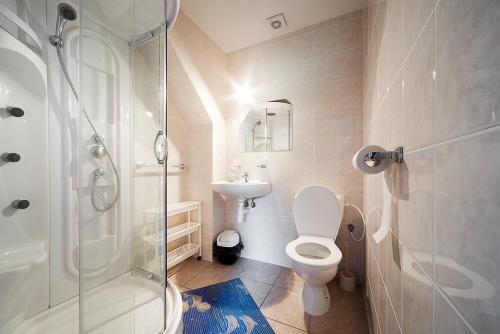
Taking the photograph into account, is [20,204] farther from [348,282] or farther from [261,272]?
[348,282]

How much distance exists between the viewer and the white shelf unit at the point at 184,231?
1.78 meters

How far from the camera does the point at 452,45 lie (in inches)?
13.9

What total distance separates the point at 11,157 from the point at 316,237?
2013mm

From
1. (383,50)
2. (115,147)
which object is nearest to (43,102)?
(115,147)

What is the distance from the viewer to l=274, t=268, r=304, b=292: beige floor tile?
164 centimetres

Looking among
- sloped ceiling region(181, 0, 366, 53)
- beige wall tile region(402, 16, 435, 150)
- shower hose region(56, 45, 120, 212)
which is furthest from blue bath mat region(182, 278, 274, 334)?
sloped ceiling region(181, 0, 366, 53)

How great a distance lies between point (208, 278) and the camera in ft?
5.77

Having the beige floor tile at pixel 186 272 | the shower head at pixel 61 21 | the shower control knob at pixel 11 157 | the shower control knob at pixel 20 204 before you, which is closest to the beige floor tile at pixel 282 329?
the beige floor tile at pixel 186 272

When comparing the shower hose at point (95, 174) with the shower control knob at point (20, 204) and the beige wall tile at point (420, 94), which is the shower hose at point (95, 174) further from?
the beige wall tile at point (420, 94)

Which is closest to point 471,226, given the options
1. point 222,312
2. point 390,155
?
point 390,155

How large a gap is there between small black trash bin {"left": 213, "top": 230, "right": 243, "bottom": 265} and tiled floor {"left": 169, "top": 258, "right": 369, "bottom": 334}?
0.07 metres

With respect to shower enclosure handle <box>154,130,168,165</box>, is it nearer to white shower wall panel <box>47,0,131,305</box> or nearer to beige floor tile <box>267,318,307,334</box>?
white shower wall panel <box>47,0,131,305</box>

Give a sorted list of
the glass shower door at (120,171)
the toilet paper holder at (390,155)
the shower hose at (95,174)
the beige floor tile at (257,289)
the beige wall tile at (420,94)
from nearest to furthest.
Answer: the beige wall tile at (420,94)
the toilet paper holder at (390,155)
the glass shower door at (120,171)
the shower hose at (95,174)
the beige floor tile at (257,289)

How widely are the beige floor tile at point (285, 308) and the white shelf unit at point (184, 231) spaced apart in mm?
899
